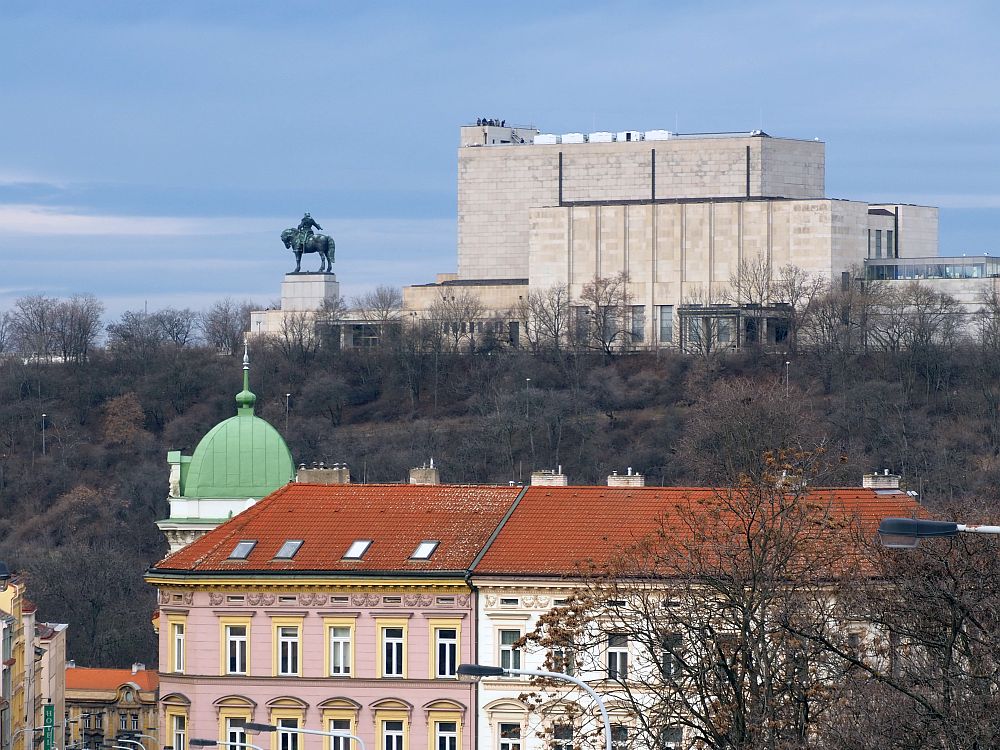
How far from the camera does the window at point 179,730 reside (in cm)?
8250

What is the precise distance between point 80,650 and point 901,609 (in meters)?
116

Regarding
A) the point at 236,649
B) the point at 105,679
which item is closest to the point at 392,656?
the point at 236,649

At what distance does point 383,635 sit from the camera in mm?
81312

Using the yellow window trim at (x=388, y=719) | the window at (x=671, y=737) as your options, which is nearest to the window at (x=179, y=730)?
the yellow window trim at (x=388, y=719)

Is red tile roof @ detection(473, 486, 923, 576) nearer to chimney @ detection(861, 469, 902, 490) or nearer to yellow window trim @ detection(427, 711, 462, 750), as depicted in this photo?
yellow window trim @ detection(427, 711, 462, 750)

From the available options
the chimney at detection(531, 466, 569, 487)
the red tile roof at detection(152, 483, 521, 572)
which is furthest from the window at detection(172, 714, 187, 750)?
the chimney at detection(531, 466, 569, 487)

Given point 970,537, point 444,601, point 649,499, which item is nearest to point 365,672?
point 444,601

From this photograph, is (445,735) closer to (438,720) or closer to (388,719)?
(438,720)

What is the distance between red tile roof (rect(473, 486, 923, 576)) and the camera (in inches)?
3162

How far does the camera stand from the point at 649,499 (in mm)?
84375

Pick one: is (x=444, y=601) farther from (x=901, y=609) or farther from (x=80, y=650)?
(x=80, y=650)

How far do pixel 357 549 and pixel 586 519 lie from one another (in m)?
6.02

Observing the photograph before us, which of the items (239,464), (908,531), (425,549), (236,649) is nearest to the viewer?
(908,531)

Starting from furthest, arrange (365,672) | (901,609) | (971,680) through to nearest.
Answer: (365,672) → (901,609) → (971,680)
